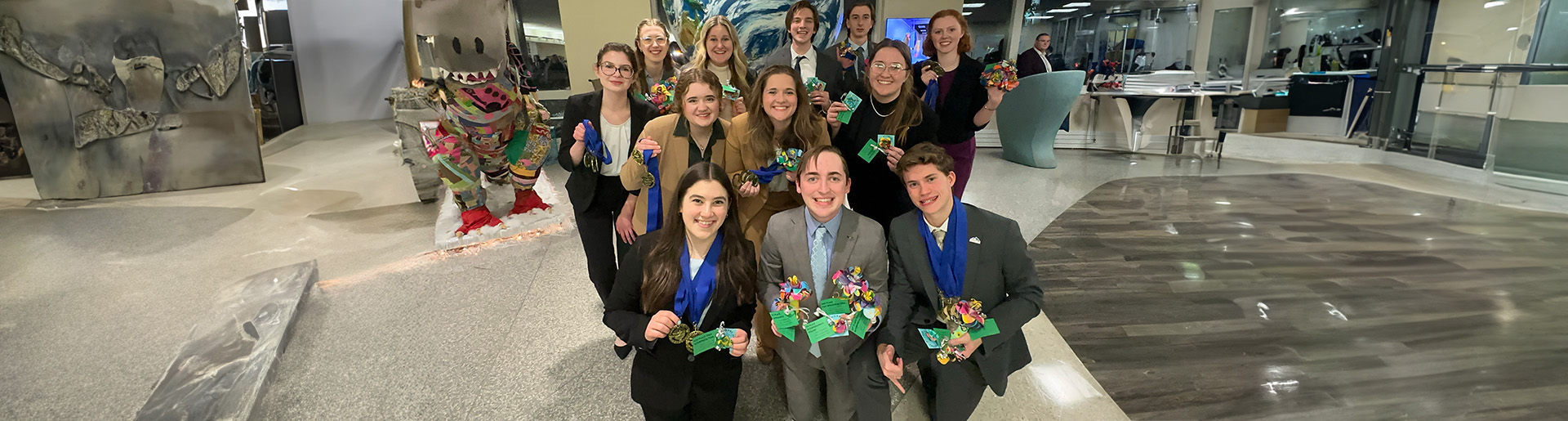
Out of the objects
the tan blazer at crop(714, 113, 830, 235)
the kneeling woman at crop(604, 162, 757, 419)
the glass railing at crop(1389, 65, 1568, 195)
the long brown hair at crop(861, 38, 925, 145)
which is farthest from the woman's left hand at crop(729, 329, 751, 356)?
the glass railing at crop(1389, 65, 1568, 195)

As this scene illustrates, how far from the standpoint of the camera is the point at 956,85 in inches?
98.6

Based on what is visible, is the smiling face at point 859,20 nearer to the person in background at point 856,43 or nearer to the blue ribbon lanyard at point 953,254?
the person in background at point 856,43

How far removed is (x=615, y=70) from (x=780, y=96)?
0.67m

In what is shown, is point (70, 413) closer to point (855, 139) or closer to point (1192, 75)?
point (855, 139)

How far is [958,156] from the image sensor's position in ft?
8.48

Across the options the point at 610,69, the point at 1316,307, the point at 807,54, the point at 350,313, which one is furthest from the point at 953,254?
the point at 350,313

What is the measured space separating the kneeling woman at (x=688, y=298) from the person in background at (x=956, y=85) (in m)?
1.06

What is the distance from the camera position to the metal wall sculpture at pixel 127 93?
4547mm

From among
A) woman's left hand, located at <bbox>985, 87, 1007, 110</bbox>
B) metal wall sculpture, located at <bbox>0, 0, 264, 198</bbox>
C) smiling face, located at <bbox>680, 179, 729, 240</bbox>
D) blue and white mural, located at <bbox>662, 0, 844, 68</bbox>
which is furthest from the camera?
metal wall sculpture, located at <bbox>0, 0, 264, 198</bbox>

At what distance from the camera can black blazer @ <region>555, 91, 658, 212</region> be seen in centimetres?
232

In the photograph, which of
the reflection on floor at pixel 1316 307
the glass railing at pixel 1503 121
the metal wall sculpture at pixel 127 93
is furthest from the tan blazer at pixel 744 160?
the glass railing at pixel 1503 121

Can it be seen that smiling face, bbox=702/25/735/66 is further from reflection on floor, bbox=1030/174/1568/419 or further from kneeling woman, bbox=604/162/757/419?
reflection on floor, bbox=1030/174/1568/419

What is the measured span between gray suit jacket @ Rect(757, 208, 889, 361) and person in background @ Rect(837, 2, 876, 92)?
89cm

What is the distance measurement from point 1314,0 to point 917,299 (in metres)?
9.60
